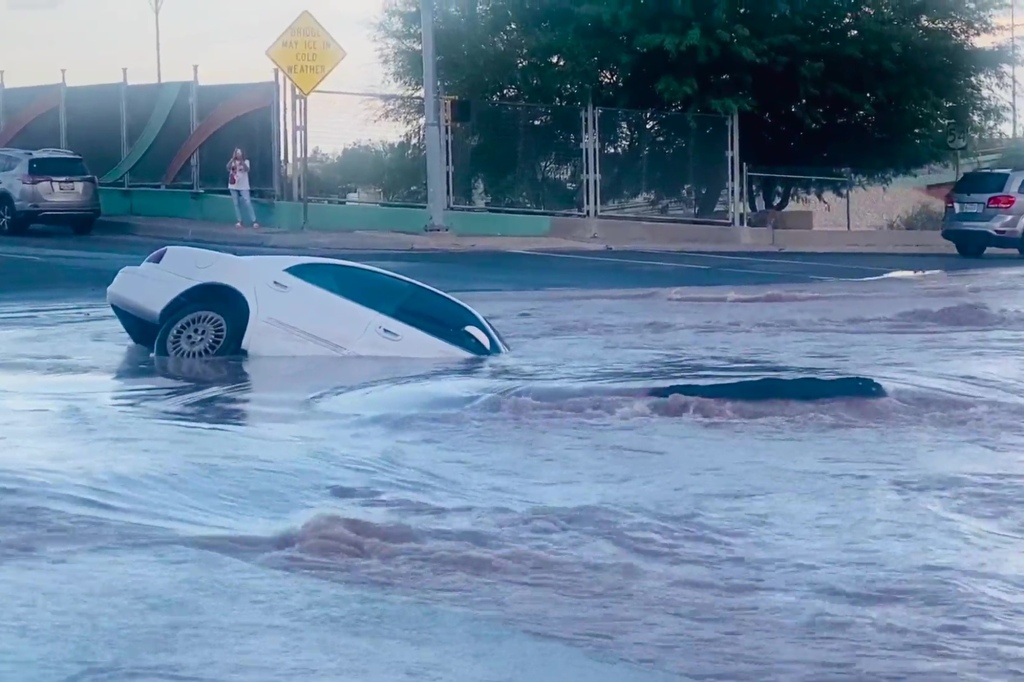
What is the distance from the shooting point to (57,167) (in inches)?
1193

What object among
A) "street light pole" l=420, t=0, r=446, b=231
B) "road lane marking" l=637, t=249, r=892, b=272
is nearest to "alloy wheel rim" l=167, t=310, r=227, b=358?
"road lane marking" l=637, t=249, r=892, b=272

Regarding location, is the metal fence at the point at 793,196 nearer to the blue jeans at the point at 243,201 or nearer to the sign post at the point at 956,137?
the sign post at the point at 956,137

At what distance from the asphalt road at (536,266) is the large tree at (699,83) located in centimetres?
459

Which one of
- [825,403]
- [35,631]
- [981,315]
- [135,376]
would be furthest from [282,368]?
[981,315]

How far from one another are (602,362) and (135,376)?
12.3 feet

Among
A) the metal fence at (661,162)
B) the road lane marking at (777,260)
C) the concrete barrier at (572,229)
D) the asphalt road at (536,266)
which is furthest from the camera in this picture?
the metal fence at (661,162)

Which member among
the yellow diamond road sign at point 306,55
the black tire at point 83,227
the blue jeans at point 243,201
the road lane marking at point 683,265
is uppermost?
the yellow diamond road sign at point 306,55

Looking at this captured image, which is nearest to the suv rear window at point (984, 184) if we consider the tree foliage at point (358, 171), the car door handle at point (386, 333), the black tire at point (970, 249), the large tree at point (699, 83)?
the black tire at point (970, 249)

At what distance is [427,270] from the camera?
22.0m

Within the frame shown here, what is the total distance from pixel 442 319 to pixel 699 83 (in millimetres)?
20569

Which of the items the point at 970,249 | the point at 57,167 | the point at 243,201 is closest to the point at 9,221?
the point at 57,167

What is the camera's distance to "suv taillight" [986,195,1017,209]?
27.4m

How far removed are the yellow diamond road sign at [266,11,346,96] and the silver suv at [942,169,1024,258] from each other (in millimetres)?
11515

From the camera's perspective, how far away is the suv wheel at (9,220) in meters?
29.9
